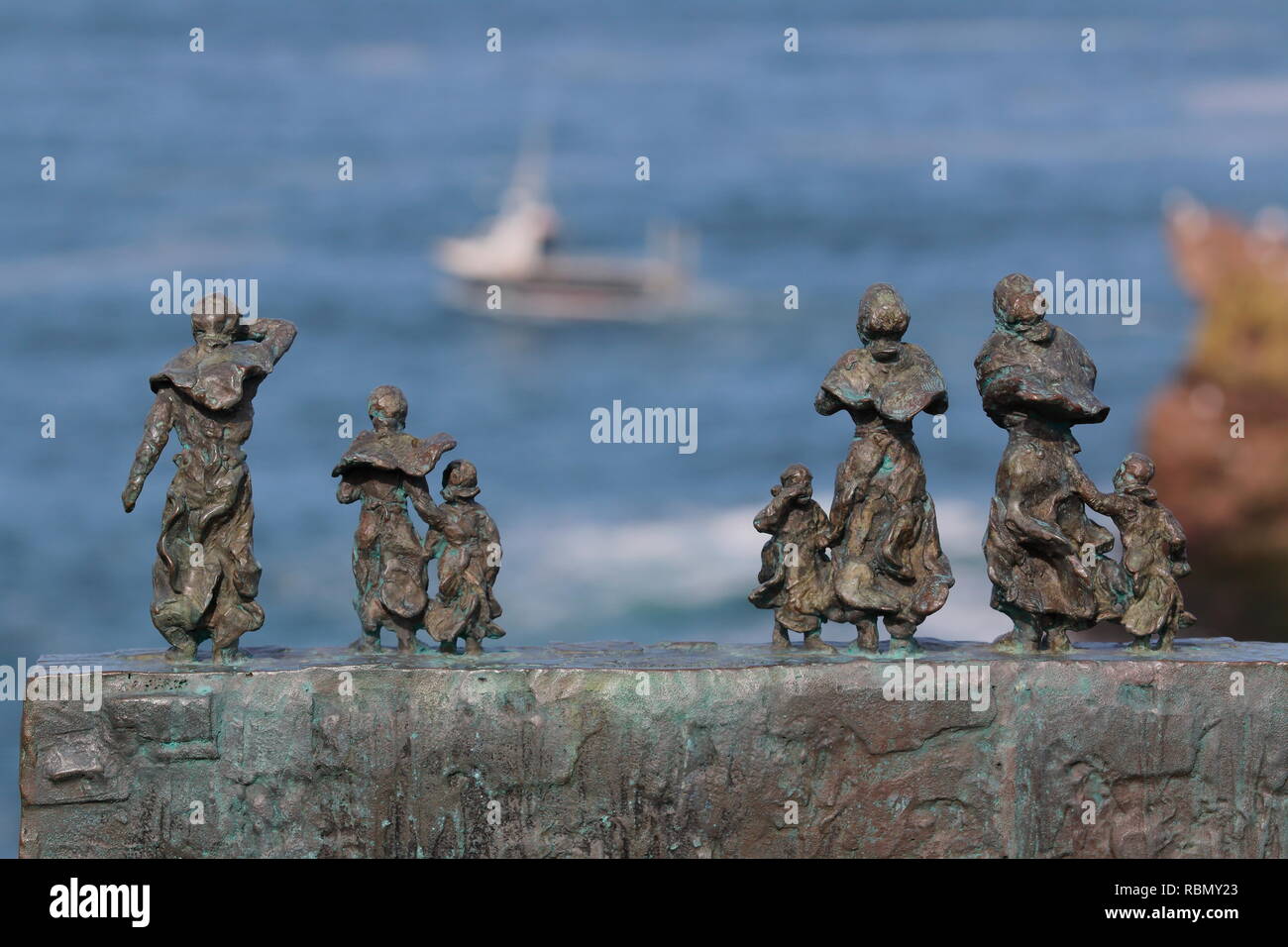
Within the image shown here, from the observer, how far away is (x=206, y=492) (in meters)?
11.9

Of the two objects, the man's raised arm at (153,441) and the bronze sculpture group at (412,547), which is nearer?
the man's raised arm at (153,441)

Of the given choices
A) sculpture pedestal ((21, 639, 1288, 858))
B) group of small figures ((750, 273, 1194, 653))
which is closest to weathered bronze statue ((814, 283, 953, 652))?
group of small figures ((750, 273, 1194, 653))

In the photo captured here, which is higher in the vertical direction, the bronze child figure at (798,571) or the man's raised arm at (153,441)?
the man's raised arm at (153,441)

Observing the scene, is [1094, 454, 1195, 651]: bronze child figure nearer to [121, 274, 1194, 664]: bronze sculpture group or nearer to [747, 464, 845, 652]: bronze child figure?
[121, 274, 1194, 664]: bronze sculpture group

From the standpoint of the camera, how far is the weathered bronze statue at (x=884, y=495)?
39.0 ft

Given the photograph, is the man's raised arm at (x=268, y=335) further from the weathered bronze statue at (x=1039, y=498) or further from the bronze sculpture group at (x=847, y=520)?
the weathered bronze statue at (x=1039, y=498)

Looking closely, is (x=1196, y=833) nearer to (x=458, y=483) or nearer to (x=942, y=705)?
(x=942, y=705)

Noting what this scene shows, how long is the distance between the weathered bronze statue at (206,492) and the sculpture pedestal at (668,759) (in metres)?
0.25

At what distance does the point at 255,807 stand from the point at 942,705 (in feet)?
9.79

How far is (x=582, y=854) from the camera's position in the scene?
11773 mm

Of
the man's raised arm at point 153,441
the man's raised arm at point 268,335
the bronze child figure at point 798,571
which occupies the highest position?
the man's raised arm at point 268,335

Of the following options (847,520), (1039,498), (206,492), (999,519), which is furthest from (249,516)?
(1039,498)

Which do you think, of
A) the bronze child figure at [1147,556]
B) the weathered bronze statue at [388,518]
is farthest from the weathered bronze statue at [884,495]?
the weathered bronze statue at [388,518]

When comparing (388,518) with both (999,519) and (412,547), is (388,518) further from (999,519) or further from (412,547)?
(999,519)
